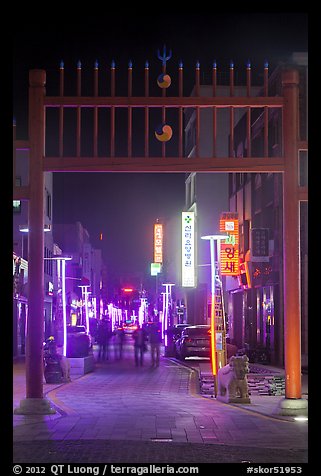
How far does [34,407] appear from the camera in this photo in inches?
582

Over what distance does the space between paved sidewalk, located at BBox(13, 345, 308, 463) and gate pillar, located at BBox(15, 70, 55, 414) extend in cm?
54

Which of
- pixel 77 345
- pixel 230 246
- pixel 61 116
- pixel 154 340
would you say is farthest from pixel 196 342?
pixel 61 116

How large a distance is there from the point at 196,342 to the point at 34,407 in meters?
20.2

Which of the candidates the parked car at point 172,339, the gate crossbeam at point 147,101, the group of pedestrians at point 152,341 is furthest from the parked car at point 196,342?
the gate crossbeam at point 147,101

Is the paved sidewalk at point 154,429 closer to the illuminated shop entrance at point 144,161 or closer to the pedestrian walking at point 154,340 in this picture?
the illuminated shop entrance at point 144,161

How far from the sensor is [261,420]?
47.9 ft

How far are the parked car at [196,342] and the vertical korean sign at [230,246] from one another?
4526 millimetres

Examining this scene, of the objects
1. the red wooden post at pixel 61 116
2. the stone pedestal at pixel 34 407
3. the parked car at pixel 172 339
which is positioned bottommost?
the parked car at pixel 172 339

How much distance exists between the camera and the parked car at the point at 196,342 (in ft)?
113

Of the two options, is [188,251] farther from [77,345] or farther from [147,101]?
[147,101]

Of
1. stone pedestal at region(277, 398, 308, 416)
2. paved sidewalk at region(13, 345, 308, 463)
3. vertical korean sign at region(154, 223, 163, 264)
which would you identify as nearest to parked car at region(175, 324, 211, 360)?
paved sidewalk at region(13, 345, 308, 463)

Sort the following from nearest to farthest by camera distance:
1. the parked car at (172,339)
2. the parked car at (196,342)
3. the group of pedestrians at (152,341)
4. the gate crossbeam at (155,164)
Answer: the gate crossbeam at (155,164) → the group of pedestrians at (152,341) → the parked car at (196,342) → the parked car at (172,339)

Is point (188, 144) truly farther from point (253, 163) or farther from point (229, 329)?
point (253, 163)
